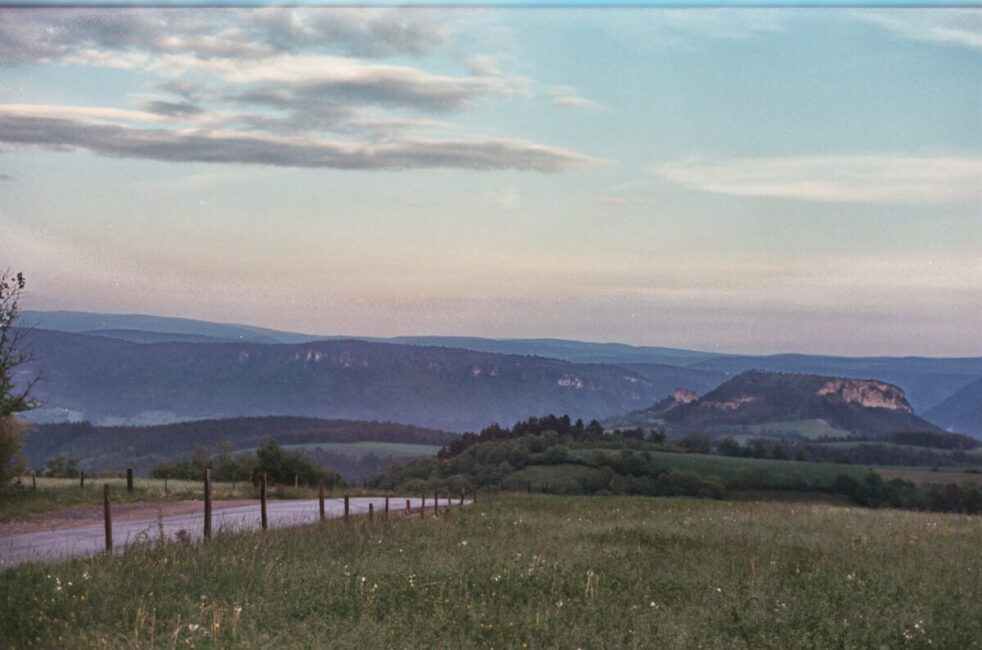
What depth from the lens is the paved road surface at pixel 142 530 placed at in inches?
909

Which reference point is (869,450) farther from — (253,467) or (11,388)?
(11,388)

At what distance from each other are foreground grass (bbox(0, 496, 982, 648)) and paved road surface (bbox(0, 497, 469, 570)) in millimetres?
1894

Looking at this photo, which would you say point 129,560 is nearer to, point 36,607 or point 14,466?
point 36,607

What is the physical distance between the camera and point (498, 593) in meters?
19.4

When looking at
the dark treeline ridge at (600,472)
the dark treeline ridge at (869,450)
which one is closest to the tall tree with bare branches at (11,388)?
the dark treeline ridge at (600,472)

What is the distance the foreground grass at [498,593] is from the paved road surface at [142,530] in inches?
74.6

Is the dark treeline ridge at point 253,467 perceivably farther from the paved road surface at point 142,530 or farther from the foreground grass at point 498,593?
the foreground grass at point 498,593

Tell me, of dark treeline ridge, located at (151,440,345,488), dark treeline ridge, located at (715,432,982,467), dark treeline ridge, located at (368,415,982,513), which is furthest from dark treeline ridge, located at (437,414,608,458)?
dark treeline ridge, located at (151,440,345,488)

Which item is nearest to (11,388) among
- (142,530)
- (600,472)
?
(142,530)

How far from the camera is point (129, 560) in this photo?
20.1 meters

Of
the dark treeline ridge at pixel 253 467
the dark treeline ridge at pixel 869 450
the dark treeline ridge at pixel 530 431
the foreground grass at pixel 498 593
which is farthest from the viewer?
the dark treeline ridge at pixel 869 450

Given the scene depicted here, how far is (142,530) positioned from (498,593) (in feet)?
34.1

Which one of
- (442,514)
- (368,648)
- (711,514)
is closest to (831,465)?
(711,514)

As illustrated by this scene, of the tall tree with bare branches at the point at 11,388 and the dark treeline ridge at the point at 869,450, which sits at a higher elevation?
the tall tree with bare branches at the point at 11,388
